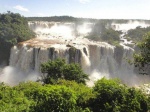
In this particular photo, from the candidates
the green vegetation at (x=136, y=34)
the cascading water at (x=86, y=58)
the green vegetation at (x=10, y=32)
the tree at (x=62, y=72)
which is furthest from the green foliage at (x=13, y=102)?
the green vegetation at (x=136, y=34)

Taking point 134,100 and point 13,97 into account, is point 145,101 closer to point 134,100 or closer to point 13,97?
point 134,100

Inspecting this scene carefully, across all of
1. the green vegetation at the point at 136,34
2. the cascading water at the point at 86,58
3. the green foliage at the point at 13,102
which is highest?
the green vegetation at the point at 136,34

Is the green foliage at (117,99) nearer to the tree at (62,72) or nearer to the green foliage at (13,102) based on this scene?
the green foliage at (13,102)

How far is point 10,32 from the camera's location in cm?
5553

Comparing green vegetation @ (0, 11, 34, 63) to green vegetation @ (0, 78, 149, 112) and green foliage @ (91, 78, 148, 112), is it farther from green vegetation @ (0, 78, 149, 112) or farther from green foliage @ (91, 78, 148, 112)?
green foliage @ (91, 78, 148, 112)

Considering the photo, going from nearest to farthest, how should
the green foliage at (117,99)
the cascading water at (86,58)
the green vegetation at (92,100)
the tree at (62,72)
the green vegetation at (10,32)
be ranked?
1. the green vegetation at (92,100)
2. the green foliage at (117,99)
3. the tree at (62,72)
4. the cascading water at (86,58)
5. the green vegetation at (10,32)

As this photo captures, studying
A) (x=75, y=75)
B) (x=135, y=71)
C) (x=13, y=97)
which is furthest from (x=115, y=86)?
(x=135, y=71)

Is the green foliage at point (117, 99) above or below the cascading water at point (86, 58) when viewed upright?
above

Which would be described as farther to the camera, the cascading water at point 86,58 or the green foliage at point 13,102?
the cascading water at point 86,58

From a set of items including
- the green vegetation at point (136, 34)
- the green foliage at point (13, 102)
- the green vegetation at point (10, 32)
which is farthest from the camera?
the green vegetation at point (136, 34)

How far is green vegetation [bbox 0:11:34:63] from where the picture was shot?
5231 centimetres

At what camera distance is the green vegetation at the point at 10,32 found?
52.3m

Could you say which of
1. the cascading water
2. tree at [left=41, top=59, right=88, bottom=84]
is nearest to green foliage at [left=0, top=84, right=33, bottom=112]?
tree at [left=41, top=59, right=88, bottom=84]

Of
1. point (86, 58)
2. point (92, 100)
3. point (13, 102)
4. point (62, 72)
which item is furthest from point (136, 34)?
point (92, 100)
